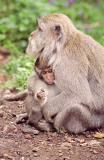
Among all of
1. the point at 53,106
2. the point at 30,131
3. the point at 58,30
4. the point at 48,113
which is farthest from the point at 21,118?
the point at 58,30

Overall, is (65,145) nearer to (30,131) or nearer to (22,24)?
(30,131)

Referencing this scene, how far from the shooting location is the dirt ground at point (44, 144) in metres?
6.99

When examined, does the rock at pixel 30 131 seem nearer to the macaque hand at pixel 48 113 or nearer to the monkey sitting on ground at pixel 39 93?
the monkey sitting on ground at pixel 39 93

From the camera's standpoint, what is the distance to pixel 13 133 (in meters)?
7.64

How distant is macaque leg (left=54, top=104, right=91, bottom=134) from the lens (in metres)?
7.38

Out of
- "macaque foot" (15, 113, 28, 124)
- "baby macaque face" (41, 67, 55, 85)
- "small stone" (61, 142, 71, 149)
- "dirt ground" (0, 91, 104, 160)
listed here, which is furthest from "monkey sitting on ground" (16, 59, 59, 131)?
"small stone" (61, 142, 71, 149)

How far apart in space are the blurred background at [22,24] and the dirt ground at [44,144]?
2.50 meters

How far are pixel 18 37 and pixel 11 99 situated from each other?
14.4 feet

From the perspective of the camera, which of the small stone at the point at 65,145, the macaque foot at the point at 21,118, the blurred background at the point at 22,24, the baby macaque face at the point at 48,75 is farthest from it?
the blurred background at the point at 22,24

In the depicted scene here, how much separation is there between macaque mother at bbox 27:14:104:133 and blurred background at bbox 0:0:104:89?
2.55m

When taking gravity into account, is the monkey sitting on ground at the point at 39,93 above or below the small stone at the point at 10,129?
above

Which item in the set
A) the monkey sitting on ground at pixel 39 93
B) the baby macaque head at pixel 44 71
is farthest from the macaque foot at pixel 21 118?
the baby macaque head at pixel 44 71

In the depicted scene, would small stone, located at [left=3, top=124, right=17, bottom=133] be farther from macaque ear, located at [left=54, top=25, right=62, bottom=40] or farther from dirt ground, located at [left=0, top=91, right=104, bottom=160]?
macaque ear, located at [left=54, top=25, right=62, bottom=40]

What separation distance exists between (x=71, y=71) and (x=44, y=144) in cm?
90
